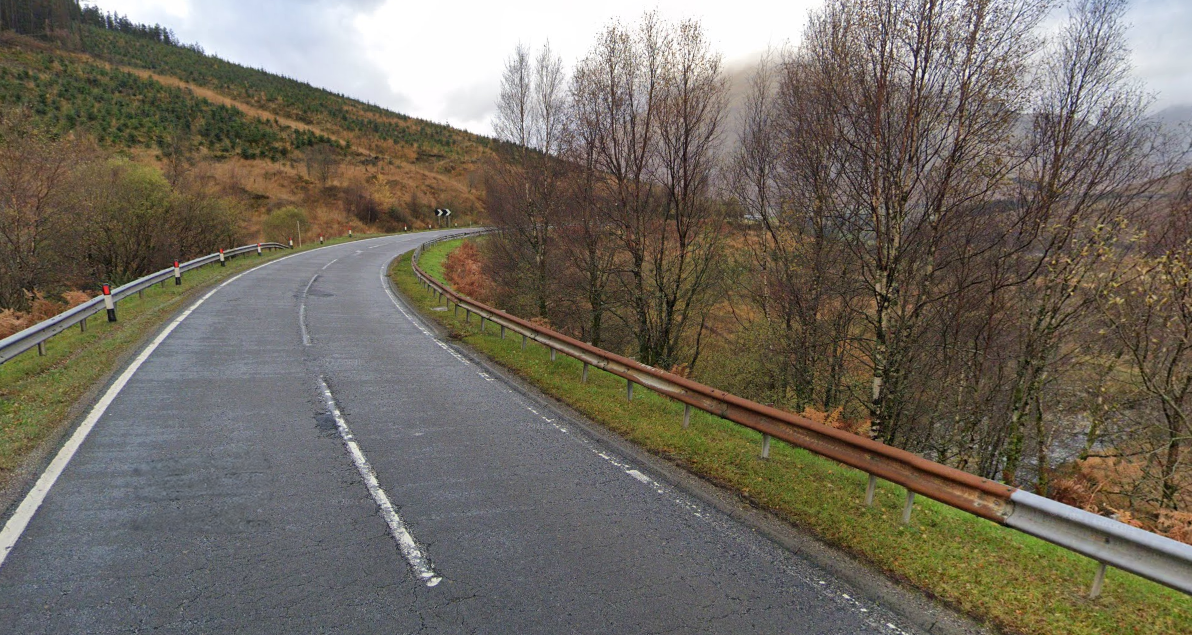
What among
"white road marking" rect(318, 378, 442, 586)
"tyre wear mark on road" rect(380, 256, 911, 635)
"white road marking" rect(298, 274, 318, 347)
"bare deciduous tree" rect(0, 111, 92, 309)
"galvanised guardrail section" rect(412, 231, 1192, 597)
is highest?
"bare deciduous tree" rect(0, 111, 92, 309)

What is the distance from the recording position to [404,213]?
59.6m

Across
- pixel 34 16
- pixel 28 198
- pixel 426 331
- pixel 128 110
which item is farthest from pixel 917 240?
pixel 34 16

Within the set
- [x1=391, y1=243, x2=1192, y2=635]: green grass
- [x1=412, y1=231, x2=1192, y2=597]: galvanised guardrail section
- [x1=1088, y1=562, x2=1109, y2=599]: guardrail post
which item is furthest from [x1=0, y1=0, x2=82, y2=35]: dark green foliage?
[x1=1088, y1=562, x2=1109, y2=599]: guardrail post

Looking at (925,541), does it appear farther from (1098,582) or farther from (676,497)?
(676,497)

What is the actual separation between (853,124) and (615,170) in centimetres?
761

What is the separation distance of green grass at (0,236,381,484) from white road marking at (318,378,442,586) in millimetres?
2858

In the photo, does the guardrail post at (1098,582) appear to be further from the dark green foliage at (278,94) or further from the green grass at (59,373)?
the dark green foliage at (278,94)

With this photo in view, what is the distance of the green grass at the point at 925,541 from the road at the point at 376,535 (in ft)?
1.99

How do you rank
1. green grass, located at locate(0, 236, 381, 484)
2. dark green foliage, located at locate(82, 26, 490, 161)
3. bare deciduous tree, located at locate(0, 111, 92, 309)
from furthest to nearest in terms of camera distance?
1. dark green foliage, located at locate(82, 26, 490, 161)
2. bare deciduous tree, located at locate(0, 111, 92, 309)
3. green grass, located at locate(0, 236, 381, 484)

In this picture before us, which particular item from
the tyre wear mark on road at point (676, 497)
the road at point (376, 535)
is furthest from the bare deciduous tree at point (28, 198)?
the tyre wear mark on road at point (676, 497)

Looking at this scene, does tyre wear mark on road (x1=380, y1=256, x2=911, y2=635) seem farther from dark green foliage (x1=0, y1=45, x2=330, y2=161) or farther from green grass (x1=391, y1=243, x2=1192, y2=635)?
dark green foliage (x1=0, y1=45, x2=330, y2=161)

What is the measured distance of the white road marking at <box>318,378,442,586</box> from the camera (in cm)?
384

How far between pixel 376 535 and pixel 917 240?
9.39 m

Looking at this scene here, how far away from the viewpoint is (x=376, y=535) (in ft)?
14.0
